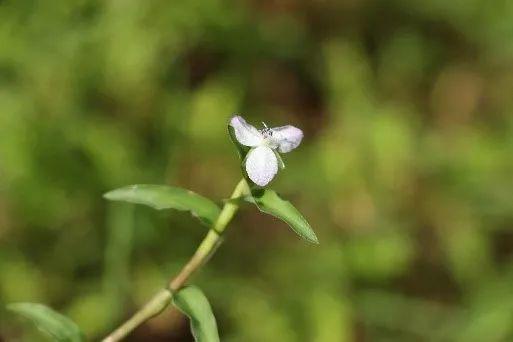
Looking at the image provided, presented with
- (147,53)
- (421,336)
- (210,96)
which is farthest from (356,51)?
(421,336)

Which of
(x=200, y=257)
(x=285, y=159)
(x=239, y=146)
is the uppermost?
(x=285, y=159)

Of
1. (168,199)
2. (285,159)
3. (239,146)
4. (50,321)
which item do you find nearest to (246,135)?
(239,146)

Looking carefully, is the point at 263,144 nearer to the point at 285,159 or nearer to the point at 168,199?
the point at 168,199

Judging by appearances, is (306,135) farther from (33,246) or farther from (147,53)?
(33,246)

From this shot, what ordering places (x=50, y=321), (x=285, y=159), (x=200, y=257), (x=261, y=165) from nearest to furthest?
(x=261, y=165), (x=200, y=257), (x=50, y=321), (x=285, y=159)

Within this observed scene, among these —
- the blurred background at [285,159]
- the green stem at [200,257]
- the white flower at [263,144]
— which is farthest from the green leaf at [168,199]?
the blurred background at [285,159]

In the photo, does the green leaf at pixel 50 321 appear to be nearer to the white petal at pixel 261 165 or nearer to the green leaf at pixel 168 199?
the green leaf at pixel 168 199

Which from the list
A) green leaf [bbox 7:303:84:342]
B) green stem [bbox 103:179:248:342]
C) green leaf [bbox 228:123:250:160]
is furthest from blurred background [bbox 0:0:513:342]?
green leaf [bbox 228:123:250:160]
